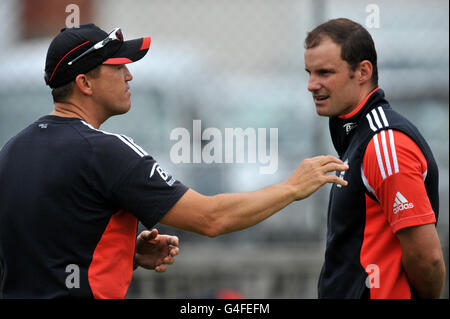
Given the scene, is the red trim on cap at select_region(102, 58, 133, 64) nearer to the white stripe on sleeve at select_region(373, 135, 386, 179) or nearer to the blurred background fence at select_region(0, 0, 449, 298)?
the white stripe on sleeve at select_region(373, 135, 386, 179)

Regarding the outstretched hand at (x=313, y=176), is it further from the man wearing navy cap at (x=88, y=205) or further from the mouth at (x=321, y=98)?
the mouth at (x=321, y=98)

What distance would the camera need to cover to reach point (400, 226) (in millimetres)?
3184

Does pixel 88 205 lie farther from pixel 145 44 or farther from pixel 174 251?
pixel 145 44

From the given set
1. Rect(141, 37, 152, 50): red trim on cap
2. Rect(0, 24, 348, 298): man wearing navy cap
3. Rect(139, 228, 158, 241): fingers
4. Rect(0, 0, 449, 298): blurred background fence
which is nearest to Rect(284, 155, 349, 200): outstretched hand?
Rect(0, 24, 348, 298): man wearing navy cap

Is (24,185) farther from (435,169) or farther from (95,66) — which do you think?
(435,169)

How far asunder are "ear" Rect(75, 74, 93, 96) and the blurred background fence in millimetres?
2469

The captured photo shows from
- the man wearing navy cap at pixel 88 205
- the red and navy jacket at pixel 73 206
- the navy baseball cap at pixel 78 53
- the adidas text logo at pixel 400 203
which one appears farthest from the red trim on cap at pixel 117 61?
the adidas text logo at pixel 400 203

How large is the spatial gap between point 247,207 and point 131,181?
0.56 m

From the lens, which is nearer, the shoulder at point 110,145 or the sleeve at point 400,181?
the shoulder at point 110,145

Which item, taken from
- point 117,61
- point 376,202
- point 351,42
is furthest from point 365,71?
point 117,61

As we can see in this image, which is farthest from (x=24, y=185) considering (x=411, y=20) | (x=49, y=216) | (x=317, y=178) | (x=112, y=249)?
(x=411, y=20)

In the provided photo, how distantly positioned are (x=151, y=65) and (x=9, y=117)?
2.84 m

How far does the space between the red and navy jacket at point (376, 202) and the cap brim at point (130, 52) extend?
3.85ft

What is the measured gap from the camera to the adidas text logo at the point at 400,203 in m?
3.16
